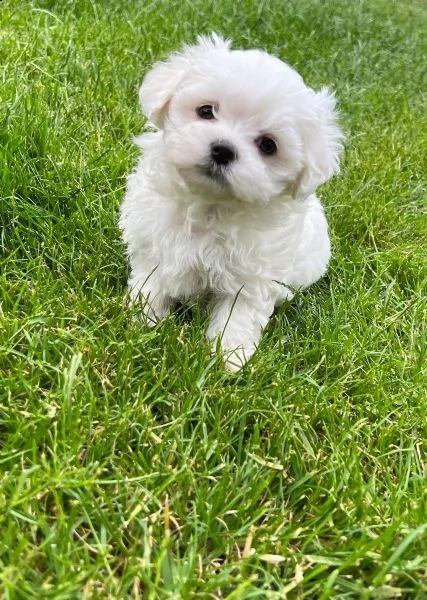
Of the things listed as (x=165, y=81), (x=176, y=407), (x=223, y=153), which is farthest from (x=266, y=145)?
(x=176, y=407)

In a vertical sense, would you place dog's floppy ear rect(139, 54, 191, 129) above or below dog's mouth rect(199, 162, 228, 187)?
above

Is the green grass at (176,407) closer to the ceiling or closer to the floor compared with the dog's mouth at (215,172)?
closer to the floor

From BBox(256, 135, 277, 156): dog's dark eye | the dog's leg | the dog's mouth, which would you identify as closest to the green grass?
the dog's leg

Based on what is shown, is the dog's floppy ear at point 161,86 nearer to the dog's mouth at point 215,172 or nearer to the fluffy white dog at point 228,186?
the fluffy white dog at point 228,186

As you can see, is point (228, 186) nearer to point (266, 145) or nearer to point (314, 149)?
point (266, 145)

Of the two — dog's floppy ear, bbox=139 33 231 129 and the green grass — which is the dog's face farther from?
the green grass

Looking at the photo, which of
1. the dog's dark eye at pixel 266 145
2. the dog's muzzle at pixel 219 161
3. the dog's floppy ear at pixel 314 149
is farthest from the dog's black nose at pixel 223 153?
the dog's floppy ear at pixel 314 149
